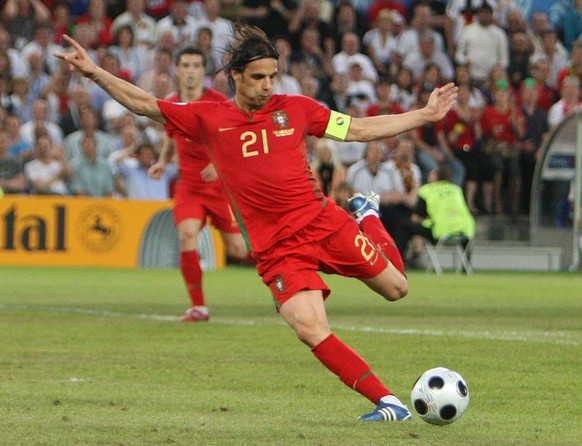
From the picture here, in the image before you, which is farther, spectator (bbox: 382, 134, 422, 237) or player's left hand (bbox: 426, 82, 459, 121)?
spectator (bbox: 382, 134, 422, 237)

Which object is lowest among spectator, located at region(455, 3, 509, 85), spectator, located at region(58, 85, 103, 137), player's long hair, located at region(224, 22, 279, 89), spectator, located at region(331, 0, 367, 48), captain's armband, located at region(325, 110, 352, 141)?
captain's armband, located at region(325, 110, 352, 141)

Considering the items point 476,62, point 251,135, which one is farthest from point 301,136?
point 476,62

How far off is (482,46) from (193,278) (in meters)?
13.6

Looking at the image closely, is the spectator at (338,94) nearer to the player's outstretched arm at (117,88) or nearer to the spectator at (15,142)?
the spectator at (15,142)

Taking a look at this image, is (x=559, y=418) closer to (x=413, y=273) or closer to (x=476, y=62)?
(x=413, y=273)

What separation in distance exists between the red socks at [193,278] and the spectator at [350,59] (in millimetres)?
12157

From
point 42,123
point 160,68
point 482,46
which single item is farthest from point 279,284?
point 482,46

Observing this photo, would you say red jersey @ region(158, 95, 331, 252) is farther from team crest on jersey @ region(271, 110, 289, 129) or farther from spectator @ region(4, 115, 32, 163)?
spectator @ region(4, 115, 32, 163)

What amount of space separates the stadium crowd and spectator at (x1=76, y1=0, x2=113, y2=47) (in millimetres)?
25

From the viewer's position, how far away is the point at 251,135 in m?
7.82

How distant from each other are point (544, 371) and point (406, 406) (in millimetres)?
2088

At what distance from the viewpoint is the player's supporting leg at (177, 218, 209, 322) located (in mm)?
13312

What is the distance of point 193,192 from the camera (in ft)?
43.9

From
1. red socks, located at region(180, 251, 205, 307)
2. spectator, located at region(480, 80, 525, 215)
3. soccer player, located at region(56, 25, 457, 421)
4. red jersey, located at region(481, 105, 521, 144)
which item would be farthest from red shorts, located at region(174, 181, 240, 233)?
red jersey, located at region(481, 105, 521, 144)
